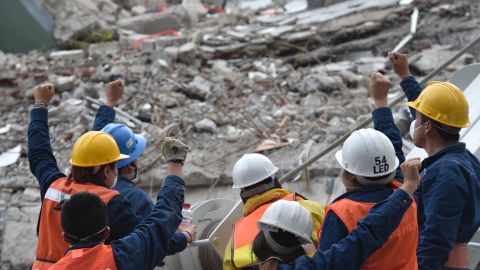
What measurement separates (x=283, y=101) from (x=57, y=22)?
7.30 metres

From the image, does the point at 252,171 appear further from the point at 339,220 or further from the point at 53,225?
the point at 53,225

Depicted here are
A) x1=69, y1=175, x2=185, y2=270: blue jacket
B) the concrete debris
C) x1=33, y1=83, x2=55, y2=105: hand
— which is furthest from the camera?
the concrete debris

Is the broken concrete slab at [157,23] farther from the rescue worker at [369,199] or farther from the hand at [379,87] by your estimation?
the rescue worker at [369,199]

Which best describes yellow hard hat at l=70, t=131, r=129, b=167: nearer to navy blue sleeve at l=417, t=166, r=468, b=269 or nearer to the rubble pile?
navy blue sleeve at l=417, t=166, r=468, b=269

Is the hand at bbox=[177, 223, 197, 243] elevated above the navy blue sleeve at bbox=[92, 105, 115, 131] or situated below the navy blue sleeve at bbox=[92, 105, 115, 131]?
below

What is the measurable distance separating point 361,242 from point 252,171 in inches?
42.6

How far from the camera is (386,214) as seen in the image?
8.64ft

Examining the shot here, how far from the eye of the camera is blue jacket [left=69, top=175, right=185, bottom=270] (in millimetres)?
2719

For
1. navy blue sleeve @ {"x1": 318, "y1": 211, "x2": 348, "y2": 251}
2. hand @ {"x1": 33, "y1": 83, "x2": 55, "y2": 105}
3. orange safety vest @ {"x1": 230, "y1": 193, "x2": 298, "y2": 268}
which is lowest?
orange safety vest @ {"x1": 230, "y1": 193, "x2": 298, "y2": 268}

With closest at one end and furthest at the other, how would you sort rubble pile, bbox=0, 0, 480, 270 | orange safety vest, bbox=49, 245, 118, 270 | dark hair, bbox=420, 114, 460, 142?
orange safety vest, bbox=49, 245, 118, 270
dark hair, bbox=420, 114, 460, 142
rubble pile, bbox=0, 0, 480, 270

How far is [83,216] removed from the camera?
2600mm

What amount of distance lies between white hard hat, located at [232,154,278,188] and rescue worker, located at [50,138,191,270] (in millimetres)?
629

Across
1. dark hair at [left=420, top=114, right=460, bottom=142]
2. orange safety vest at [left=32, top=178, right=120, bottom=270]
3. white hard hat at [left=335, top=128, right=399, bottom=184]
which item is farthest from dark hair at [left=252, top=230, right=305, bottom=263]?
dark hair at [left=420, top=114, right=460, bottom=142]

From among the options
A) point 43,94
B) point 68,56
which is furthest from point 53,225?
point 68,56
